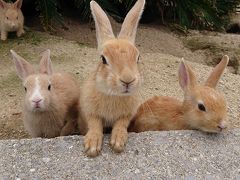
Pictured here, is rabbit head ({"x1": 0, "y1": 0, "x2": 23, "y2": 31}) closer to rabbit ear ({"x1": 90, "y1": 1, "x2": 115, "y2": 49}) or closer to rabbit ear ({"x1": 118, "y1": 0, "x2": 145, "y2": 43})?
rabbit ear ({"x1": 90, "y1": 1, "x2": 115, "y2": 49})

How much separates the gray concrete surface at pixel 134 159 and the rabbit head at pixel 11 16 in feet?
12.8

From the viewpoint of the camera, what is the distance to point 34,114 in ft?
16.2

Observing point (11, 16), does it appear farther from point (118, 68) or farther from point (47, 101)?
point (118, 68)

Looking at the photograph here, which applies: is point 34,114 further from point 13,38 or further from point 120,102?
point 13,38

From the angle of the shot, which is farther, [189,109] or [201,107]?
[189,109]

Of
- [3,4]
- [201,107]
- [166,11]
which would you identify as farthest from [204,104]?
[166,11]

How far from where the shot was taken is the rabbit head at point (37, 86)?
181 inches

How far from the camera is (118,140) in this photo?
4.29 m

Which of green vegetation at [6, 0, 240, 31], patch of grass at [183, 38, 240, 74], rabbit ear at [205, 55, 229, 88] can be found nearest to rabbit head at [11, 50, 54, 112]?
rabbit ear at [205, 55, 229, 88]

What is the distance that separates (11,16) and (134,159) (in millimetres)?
4573

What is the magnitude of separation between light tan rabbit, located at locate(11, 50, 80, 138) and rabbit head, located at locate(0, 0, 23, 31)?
2.72m

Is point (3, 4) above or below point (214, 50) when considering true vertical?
above

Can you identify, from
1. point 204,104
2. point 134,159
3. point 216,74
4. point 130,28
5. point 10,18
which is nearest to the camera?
point 134,159

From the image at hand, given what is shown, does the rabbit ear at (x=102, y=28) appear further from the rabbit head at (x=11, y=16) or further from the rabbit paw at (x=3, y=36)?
the rabbit paw at (x=3, y=36)
